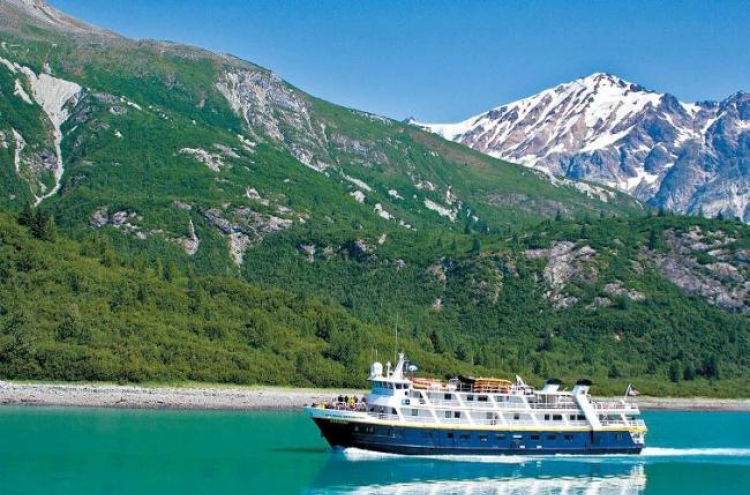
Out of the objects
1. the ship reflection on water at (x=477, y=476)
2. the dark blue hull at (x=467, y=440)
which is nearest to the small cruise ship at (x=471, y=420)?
the dark blue hull at (x=467, y=440)

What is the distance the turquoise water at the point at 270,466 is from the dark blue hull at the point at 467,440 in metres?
1.06

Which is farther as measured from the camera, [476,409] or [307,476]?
[476,409]

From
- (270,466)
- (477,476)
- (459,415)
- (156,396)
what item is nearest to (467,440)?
(459,415)

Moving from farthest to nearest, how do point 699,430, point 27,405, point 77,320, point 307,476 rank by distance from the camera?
point 77,320, point 699,430, point 27,405, point 307,476

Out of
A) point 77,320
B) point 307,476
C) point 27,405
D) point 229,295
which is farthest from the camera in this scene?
point 229,295

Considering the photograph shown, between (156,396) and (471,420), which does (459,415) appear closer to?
(471,420)

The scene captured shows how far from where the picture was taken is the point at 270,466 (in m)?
91.1

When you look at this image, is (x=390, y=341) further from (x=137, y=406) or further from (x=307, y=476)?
(x=307, y=476)

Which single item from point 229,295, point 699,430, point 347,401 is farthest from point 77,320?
point 699,430

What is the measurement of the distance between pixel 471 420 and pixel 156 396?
62944 mm

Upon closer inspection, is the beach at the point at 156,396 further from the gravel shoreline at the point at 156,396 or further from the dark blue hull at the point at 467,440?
Answer: the dark blue hull at the point at 467,440

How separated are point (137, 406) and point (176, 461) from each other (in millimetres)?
55115

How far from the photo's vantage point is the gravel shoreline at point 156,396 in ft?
459

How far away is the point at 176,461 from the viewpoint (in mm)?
90750
